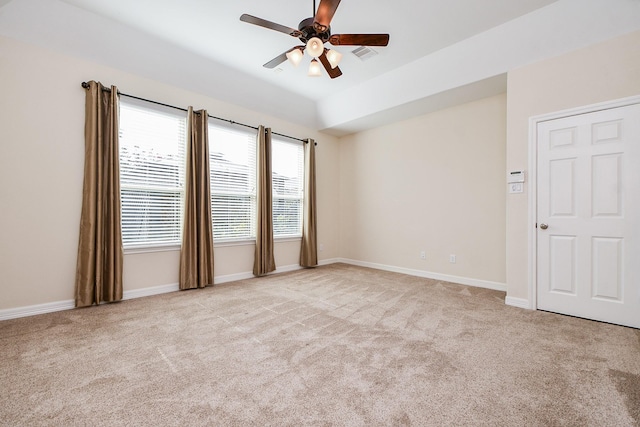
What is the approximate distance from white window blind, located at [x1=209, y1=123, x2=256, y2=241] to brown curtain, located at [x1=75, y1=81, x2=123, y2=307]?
1245 millimetres

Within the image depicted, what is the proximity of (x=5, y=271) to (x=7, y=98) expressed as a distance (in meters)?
1.72

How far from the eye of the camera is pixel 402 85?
165 inches

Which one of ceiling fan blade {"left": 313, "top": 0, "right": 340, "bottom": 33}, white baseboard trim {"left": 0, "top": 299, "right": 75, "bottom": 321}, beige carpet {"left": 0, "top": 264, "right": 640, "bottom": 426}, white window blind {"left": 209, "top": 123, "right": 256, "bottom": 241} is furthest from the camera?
white window blind {"left": 209, "top": 123, "right": 256, "bottom": 241}

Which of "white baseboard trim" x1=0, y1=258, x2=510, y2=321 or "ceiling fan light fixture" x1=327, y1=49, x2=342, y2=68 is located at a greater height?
"ceiling fan light fixture" x1=327, y1=49, x2=342, y2=68

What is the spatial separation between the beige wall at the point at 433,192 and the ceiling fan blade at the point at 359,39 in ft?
7.69

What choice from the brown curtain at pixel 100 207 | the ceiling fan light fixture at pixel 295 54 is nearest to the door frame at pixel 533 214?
the ceiling fan light fixture at pixel 295 54

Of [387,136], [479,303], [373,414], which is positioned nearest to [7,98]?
[373,414]

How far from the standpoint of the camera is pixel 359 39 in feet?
8.46

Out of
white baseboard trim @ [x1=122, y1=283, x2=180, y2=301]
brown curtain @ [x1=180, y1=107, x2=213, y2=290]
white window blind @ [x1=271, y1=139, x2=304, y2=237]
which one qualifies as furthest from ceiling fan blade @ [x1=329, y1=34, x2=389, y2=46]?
white baseboard trim @ [x1=122, y1=283, x2=180, y2=301]

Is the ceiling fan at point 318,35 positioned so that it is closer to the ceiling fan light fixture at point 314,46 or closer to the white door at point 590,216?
the ceiling fan light fixture at point 314,46

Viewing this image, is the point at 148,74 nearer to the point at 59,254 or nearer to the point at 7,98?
the point at 7,98

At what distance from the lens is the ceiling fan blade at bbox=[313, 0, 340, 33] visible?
7.27ft

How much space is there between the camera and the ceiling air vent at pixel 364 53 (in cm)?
354

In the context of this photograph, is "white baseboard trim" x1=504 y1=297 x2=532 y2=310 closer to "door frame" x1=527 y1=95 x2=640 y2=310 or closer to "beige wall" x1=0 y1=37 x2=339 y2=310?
"door frame" x1=527 y1=95 x2=640 y2=310
